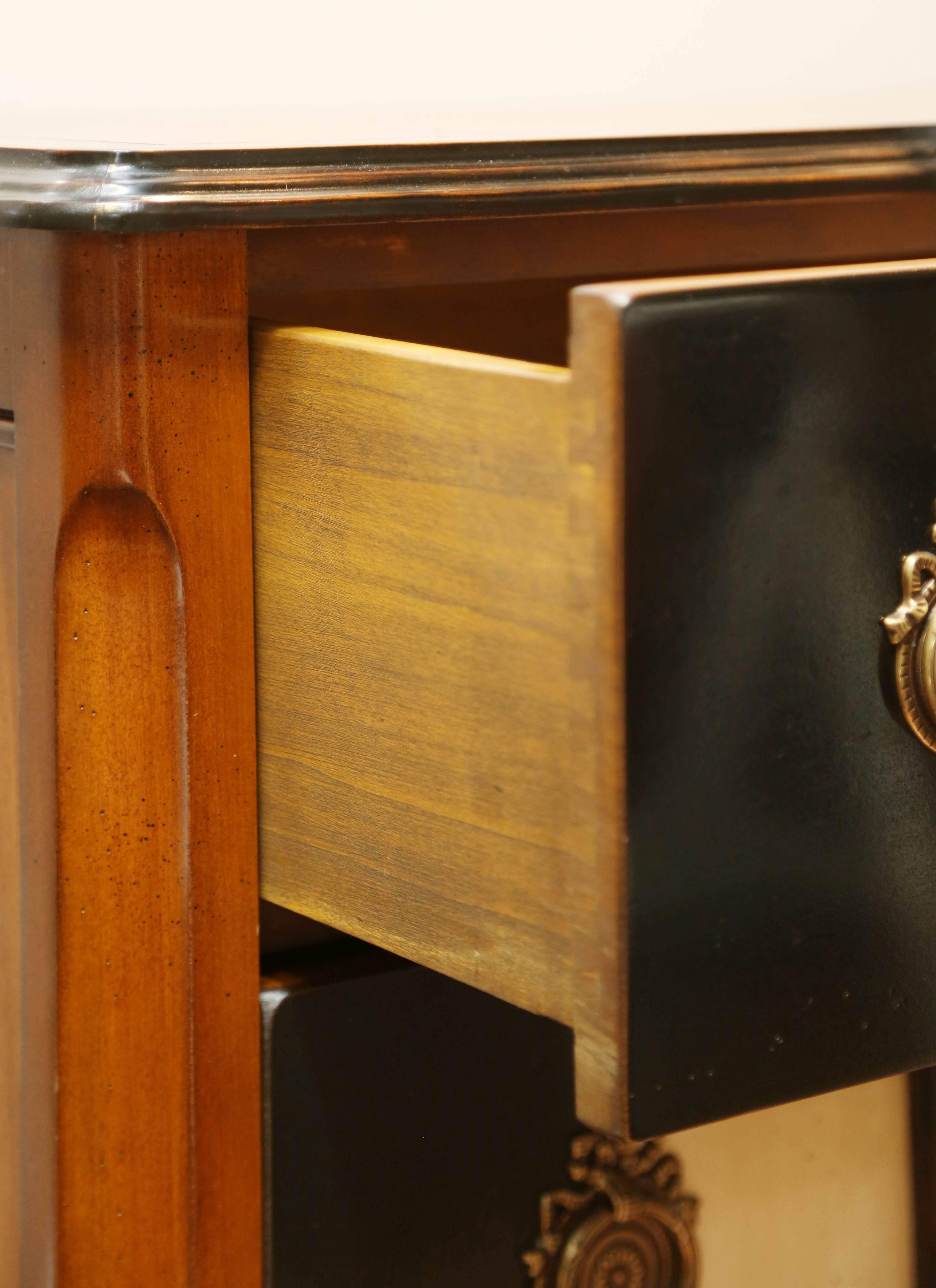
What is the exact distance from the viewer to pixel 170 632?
64 cm

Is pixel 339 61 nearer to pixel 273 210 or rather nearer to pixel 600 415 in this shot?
pixel 273 210

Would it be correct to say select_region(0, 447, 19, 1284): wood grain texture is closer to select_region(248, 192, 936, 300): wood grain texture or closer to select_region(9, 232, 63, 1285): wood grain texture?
select_region(9, 232, 63, 1285): wood grain texture

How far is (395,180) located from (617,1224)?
18.8 inches

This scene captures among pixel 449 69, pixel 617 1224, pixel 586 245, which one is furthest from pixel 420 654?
pixel 449 69

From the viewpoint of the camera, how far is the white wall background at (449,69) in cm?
68

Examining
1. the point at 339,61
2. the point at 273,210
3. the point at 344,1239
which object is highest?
the point at 339,61

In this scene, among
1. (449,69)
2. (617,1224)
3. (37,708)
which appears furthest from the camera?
(449,69)

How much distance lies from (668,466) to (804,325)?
2.4 inches


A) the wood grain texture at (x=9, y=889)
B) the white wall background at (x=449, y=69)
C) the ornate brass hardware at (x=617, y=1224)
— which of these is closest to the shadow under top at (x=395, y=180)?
the white wall background at (x=449, y=69)

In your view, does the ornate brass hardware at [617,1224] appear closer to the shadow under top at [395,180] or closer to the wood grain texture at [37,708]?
the wood grain texture at [37,708]

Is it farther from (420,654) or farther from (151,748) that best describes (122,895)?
(420,654)

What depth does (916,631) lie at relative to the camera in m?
0.54

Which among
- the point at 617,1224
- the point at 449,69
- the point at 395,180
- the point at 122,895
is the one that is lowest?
the point at 617,1224

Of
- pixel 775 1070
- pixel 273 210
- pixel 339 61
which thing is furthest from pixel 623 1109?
pixel 339 61
